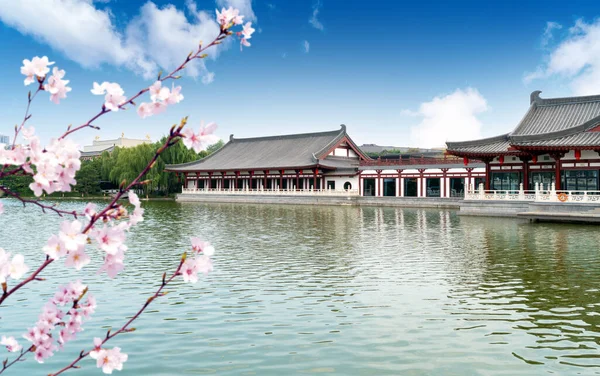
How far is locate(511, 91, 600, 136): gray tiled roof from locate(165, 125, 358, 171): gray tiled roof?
56.2 ft

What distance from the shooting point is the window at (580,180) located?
29094 mm

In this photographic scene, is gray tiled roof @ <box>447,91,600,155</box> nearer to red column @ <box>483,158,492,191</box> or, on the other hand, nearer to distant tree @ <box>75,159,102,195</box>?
red column @ <box>483,158,492,191</box>

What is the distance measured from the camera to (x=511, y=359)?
654 cm

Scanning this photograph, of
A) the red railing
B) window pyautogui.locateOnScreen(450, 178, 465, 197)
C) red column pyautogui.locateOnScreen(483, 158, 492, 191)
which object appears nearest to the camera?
red column pyautogui.locateOnScreen(483, 158, 492, 191)

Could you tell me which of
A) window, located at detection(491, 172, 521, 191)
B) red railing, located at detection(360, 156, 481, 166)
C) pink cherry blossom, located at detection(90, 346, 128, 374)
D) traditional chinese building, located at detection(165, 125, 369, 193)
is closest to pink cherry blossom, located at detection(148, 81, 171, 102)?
pink cherry blossom, located at detection(90, 346, 128, 374)

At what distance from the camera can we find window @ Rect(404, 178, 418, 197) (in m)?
44.7

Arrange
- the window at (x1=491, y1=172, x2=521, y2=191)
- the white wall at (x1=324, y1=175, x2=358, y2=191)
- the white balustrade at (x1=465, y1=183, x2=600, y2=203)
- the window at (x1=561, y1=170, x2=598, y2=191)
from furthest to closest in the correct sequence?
the white wall at (x1=324, y1=175, x2=358, y2=191) → the window at (x1=491, y1=172, x2=521, y2=191) → the window at (x1=561, y1=170, x2=598, y2=191) → the white balustrade at (x1=465, y1=183, x2=600, y2=203)

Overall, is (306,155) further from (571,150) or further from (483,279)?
(483,279)

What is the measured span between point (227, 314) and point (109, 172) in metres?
55.4

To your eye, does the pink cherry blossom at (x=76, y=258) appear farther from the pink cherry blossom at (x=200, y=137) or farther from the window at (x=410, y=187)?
the window at (x=410, y=187)

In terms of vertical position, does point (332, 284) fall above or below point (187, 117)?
below

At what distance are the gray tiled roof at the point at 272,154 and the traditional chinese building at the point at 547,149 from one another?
54.1 feet

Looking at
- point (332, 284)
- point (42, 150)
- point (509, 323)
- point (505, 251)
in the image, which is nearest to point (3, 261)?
point (42, 150)

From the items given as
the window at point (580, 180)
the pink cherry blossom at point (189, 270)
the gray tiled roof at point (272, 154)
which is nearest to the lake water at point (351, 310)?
the pink cherry blossom at point (189, 270)
